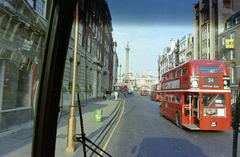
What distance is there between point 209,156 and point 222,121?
12.8 feet

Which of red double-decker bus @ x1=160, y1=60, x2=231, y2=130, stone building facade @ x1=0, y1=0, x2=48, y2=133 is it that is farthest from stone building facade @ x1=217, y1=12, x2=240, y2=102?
stone building facade @ x1=0, y1=0, x2=48, y2=133

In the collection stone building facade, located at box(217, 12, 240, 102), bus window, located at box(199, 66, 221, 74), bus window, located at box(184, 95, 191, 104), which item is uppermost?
stone building facade, located at box(217, 12, 240, 102)

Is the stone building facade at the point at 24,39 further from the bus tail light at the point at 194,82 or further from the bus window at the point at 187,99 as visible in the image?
the bus window at the point at 187,99

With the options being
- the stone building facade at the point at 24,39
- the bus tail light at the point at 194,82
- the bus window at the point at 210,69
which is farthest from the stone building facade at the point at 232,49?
the stone building facade at the point at 24,39

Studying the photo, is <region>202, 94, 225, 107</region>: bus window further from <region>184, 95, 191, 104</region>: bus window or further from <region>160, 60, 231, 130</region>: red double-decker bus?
<region>184, 95, 191, 104</region>: bus window

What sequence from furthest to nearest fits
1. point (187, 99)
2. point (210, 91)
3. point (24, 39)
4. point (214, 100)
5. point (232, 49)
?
point (232, 49) → point (187, 99) → point (214, 100) → point (210, 91) → point (24, 39)

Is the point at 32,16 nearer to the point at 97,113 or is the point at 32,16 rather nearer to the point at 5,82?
the point at 5,82

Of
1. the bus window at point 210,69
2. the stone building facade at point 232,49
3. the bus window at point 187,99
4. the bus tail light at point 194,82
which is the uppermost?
the stone building facade at point 232,49

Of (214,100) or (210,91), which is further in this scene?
(214,100)

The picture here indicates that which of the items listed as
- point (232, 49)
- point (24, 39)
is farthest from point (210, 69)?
point (232, 49)

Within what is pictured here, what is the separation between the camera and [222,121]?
8.61 meters

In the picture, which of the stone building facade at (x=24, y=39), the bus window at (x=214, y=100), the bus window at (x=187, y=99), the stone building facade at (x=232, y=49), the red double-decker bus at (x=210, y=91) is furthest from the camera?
the stone building facade at (x=232, y=49)

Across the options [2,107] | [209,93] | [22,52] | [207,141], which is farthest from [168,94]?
[22,52]

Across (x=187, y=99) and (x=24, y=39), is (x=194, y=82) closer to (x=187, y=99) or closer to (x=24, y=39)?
(x=187, y=99)
